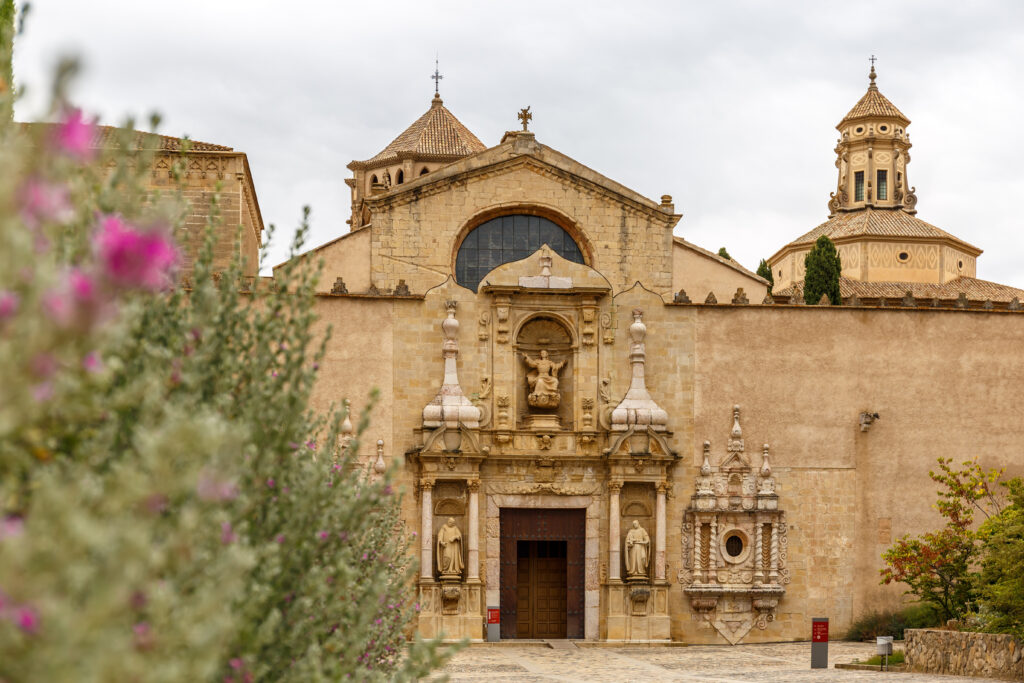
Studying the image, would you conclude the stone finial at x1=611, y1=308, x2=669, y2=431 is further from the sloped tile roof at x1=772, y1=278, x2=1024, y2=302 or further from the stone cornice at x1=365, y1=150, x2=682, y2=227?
the sloped tile roof at x1=772, y1=278, x2=1024, y2=302

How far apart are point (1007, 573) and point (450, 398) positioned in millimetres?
10902

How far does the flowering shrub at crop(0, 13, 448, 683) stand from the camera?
11.6 ft

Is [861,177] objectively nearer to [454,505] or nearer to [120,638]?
[454,505]

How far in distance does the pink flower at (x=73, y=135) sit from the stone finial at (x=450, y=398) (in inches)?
904

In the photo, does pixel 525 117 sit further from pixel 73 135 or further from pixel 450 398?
pixel 73 135

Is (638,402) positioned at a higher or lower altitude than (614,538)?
higher

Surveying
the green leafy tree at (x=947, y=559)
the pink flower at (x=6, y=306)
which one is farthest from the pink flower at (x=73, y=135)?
the green leafy tree at (x=947, y=559)

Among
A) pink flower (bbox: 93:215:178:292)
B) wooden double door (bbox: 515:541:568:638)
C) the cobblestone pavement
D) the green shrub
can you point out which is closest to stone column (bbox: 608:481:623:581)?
wooden double door (bbox: 515:541:568:638)

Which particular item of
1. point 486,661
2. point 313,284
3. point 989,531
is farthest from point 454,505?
point 313,284

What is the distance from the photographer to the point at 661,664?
23203 millimetres

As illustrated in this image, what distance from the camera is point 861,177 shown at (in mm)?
71250

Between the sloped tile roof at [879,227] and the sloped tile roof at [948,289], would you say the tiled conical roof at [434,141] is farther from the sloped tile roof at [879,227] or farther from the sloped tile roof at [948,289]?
the sloped tile roof at [879,227]

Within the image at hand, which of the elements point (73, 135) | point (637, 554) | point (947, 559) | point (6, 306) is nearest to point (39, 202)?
point (73, 135)

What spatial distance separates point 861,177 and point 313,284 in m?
67.5
